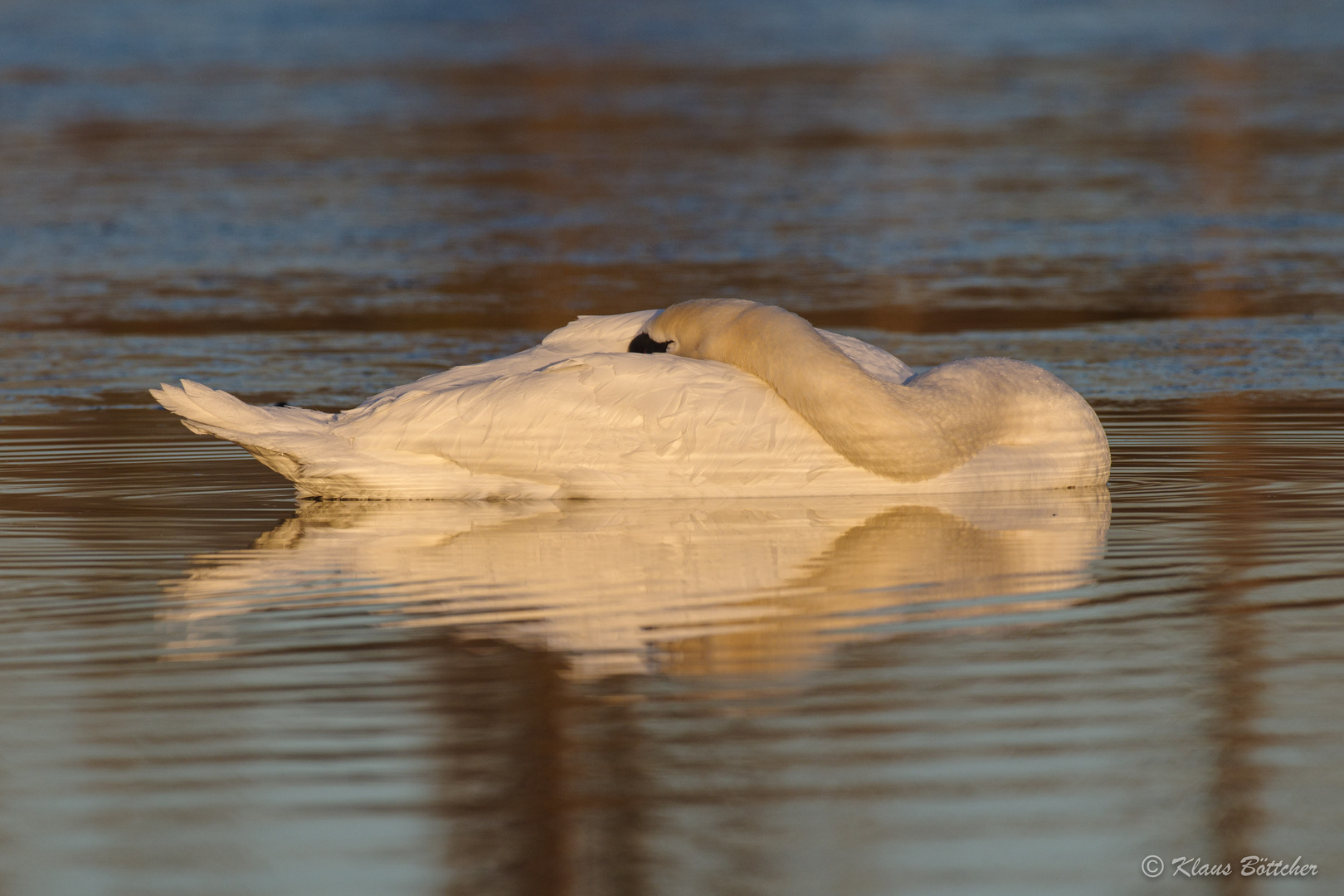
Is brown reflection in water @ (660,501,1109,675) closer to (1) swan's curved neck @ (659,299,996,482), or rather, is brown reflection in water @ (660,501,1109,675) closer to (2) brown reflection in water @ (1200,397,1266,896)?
(1) swan's curved neck @ (659,299,996,482)

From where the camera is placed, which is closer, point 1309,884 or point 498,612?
point 1309,884

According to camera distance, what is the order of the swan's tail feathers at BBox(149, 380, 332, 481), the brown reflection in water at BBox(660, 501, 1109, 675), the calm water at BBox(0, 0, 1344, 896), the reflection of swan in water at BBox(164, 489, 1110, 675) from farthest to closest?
the swan's tail feathers at BBox(149, 380, 332, 481) → the reflection of swan in water at BBox(164, 489, 1110, 675) → the brown reflection in water at BBox(660, 501, 1109, 675) → the calm water at BBox(0, 0, 1344, 896)

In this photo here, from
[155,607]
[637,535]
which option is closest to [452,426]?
[637,535]

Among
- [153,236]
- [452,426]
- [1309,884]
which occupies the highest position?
[153,236]

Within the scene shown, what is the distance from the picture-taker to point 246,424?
799 cm

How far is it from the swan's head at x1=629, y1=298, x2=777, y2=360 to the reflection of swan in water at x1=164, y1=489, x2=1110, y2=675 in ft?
2.09

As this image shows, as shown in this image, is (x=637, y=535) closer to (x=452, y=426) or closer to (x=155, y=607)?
(x=452, y=426)

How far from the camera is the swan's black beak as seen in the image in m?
8.39

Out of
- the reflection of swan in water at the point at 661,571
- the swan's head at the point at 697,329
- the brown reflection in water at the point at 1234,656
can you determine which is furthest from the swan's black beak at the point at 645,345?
the brown reflection in water at the point at 1234,656

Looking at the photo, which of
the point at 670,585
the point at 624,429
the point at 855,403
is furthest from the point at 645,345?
the point at 670,585

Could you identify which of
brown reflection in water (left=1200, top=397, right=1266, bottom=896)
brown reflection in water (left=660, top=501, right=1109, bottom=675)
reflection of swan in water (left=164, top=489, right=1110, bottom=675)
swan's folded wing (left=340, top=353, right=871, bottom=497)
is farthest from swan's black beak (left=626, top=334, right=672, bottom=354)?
brown reflection in water (left=1200, top=397, right=1266, bottom=896)

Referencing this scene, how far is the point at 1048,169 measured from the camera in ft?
66.1

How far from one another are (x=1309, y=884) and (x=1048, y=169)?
657 inches

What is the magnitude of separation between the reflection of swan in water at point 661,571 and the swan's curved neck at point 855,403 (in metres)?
0.24
